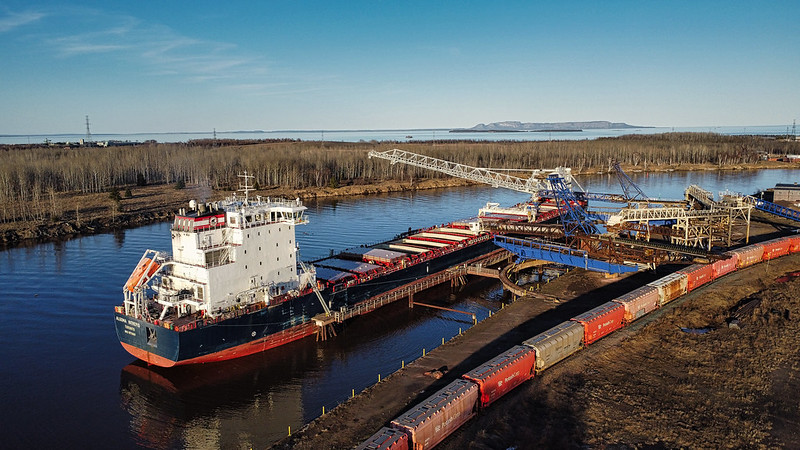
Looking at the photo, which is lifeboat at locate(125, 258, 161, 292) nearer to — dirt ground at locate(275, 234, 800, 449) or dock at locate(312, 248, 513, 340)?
dock at locate(312, 248, 513, 340)

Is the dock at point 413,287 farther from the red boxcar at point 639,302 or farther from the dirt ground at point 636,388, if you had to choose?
the red boxcar at point 639,302

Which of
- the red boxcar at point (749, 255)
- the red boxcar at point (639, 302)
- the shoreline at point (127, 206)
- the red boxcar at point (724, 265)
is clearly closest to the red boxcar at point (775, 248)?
the red boxcar at point (749, 255)

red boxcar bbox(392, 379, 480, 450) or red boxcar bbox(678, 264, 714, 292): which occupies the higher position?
red boxcar bbox(678, 264, 714, 292)

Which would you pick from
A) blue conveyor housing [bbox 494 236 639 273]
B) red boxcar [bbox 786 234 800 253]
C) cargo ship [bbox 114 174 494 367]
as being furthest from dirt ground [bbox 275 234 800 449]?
red boxcar [bbox 786 234 800 253]

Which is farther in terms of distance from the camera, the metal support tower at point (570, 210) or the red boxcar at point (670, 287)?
the metal support tower at point (570, 210)

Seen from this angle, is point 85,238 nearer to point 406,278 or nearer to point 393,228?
point 393,228

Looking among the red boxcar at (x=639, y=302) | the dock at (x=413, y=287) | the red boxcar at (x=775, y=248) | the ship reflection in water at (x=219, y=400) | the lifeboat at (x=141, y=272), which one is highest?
the lifeboat at (x=141, y=272)
